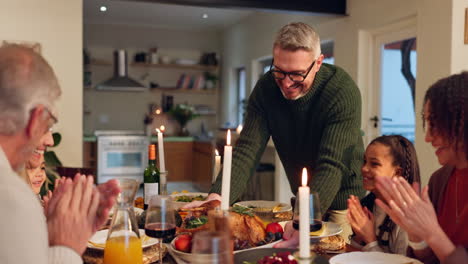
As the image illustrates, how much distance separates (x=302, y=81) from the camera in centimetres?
185

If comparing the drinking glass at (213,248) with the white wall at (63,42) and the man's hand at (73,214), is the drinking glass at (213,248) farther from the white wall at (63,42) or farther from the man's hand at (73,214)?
the white wall at (63,42)

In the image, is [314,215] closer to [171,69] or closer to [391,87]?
[391,87]

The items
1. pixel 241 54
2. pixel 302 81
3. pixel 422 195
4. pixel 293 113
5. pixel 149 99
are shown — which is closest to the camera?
pixel 422 195

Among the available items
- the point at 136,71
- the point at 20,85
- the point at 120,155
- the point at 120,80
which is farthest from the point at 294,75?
the point at 136,71

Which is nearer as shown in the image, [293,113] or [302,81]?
[302,81]

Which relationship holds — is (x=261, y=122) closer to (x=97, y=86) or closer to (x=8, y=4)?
(x=8, y=4)

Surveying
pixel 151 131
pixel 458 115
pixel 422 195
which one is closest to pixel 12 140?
pixel 422 195

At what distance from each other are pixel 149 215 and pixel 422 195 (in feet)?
2.22

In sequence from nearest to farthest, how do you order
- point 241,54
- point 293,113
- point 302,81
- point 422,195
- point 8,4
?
point 422,195, point 302,81, point 293,113, point 8,4, point 241,54

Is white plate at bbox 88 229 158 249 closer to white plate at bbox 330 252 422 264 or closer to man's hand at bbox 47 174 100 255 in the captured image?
man's hand at bbox 47 174 100 255

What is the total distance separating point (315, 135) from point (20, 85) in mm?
1336

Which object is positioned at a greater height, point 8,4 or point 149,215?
point 8,4

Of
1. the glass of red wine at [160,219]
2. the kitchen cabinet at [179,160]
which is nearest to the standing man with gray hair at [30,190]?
the glass of red wine at [160,219]

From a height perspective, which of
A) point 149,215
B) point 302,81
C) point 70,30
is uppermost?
point 70,30
